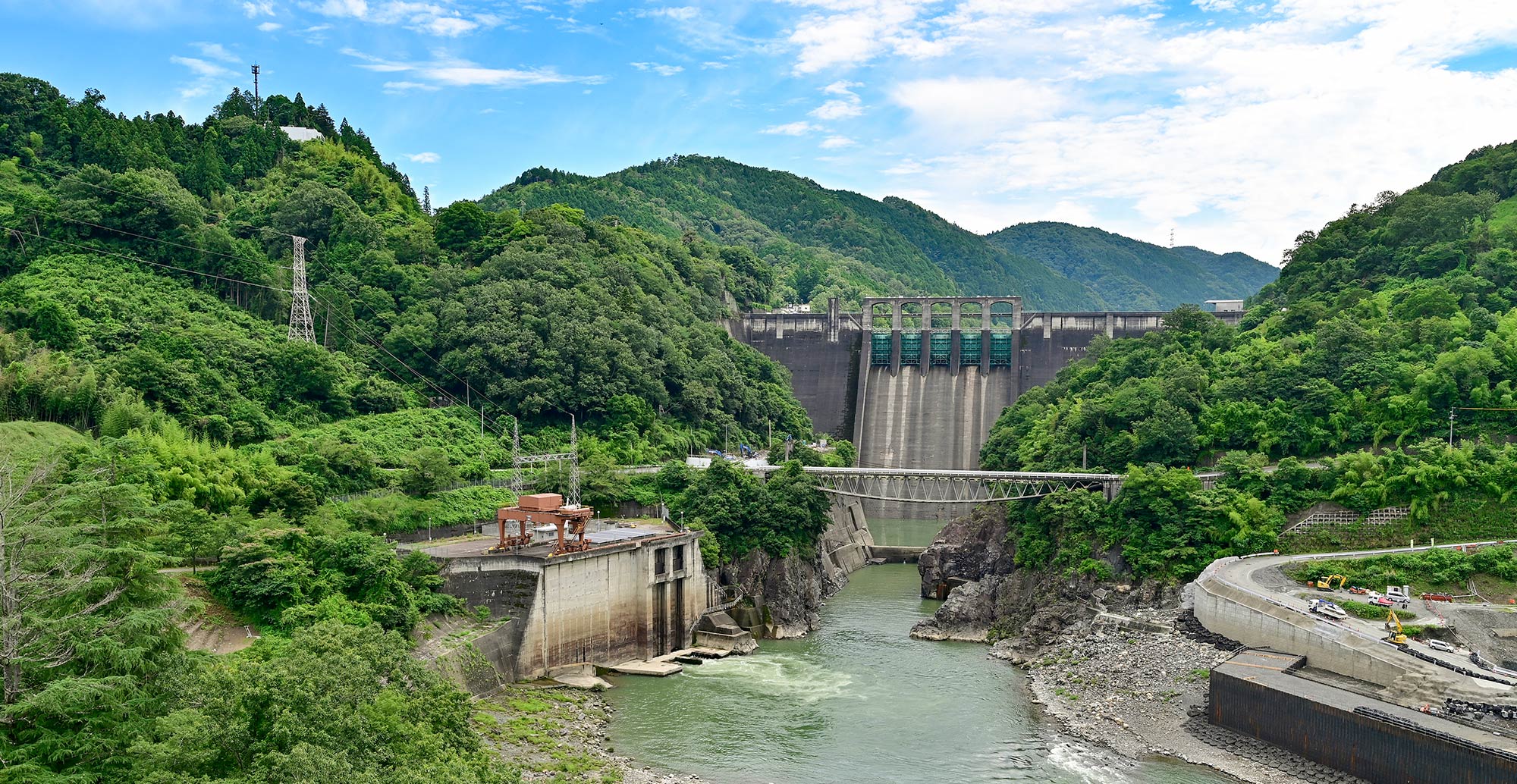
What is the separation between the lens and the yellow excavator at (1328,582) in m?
51.2

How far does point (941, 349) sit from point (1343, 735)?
72.3 meters

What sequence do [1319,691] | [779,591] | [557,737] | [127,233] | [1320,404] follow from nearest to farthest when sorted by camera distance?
[1319,691] → [557,737] → [779,591] → [1320,404] → [127,233]

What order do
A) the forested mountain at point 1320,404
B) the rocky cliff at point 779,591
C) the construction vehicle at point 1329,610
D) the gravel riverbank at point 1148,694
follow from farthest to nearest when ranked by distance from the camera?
the rocky cliff at point 779,591 → the forested mountain at point 1320,404 → the construction vehicle at point 1329,610 → the gravel riverbank at point 1148,694

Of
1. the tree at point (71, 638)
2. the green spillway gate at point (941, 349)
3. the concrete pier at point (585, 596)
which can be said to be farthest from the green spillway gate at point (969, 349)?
the tree at point (71, 638)

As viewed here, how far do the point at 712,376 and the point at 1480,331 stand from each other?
47.2 meters

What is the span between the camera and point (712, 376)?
300 feet

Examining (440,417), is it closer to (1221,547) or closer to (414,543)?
(414,543)

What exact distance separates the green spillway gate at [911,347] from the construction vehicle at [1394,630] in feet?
212

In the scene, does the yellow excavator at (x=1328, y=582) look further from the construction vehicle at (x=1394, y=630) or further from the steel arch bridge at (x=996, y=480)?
the steel arch bridge at (x=996, y=480)

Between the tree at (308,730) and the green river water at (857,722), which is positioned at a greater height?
the tree at (308,730)

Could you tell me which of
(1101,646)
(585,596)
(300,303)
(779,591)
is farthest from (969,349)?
(585,596)

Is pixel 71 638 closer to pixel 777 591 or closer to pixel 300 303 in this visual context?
pixel 777 591

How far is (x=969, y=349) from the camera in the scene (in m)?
109

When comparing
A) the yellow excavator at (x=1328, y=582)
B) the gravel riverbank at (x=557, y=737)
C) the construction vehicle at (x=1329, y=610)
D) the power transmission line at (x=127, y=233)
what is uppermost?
the power transmission line at (x=127, y=233)
